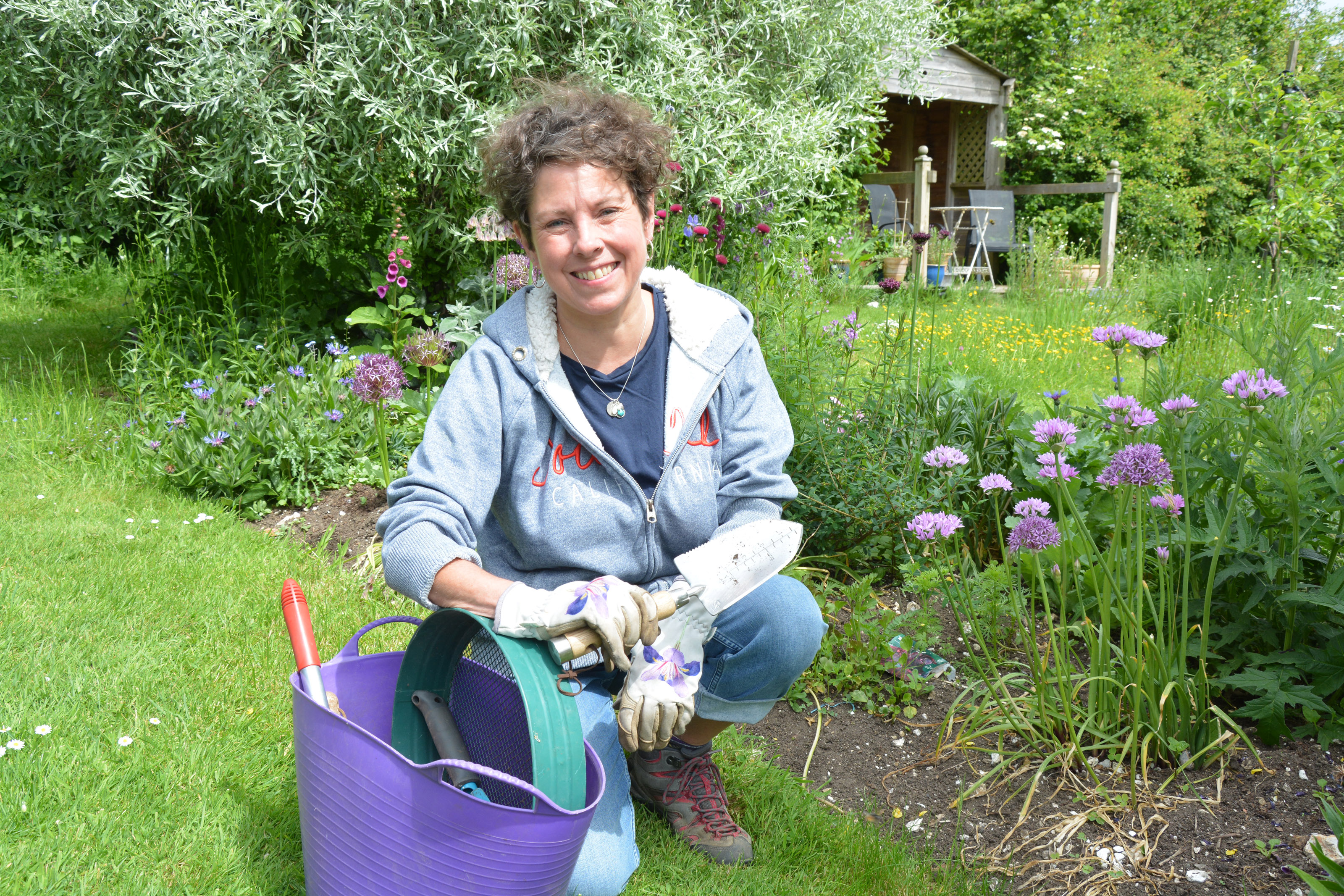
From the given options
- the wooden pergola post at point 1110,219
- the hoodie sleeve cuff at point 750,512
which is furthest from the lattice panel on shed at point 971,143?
the hoodie sleeve cuff at point 750,512

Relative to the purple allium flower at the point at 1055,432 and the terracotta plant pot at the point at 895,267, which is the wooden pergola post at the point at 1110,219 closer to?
the terracotta plant pot at the point at 895,267

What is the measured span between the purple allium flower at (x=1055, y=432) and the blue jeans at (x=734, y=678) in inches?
21.8

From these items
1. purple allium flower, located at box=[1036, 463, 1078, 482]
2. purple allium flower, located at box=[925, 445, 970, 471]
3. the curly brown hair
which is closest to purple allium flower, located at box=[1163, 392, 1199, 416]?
purple allium flower, located at box=[1036, 463, 1078, 482]

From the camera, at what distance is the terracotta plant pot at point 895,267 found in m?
8.38

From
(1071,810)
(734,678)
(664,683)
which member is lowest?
(1071,810)

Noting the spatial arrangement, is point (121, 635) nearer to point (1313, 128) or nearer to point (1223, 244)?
point (1313, 128)

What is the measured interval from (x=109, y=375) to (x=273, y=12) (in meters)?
2.18

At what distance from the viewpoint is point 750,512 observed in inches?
71.9

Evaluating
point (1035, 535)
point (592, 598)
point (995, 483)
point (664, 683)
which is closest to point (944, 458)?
point (995, 483)

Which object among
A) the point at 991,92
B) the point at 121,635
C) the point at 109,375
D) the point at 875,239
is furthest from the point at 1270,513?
the point at 991,92

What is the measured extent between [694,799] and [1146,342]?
1.29 metres

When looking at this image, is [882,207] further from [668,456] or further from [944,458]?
[668,456]

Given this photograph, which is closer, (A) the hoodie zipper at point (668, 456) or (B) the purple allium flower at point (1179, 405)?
(A) the hoodie zipper at point (668, 456)

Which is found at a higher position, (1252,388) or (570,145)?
(570,145)
